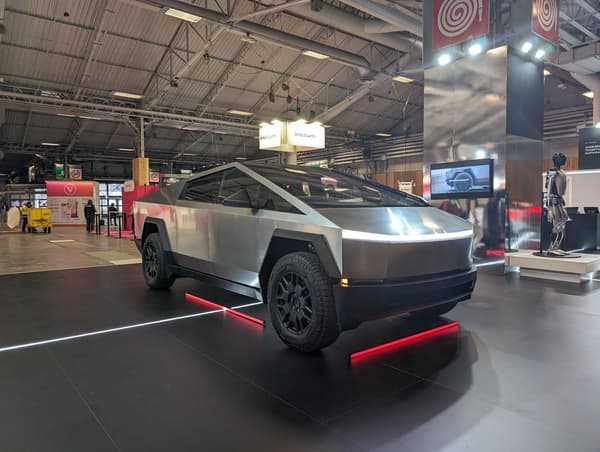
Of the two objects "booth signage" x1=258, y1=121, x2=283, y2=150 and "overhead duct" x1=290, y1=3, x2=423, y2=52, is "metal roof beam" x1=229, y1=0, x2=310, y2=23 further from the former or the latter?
"booth signage" x1=258, y1=121, x2=283, y2=150

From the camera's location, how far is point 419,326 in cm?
323

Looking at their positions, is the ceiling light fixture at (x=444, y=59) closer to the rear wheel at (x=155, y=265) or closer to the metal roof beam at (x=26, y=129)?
the rear wheel at (x=155, y=265)

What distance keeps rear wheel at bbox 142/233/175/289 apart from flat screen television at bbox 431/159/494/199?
4.74 m

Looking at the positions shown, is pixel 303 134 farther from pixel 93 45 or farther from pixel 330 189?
pixel 330 189

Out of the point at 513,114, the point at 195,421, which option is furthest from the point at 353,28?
the point at 195,421

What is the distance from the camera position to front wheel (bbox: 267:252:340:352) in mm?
2475

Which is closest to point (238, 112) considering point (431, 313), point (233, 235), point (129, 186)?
point (129, 186)

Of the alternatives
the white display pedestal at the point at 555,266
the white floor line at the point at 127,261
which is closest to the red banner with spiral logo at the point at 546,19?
the white display pedestal at the point at 555,266

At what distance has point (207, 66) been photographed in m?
15.0

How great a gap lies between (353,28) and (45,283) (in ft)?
33.5

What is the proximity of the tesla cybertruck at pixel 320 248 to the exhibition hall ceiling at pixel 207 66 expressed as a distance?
6890 millimetres

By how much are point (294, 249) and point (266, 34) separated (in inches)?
390

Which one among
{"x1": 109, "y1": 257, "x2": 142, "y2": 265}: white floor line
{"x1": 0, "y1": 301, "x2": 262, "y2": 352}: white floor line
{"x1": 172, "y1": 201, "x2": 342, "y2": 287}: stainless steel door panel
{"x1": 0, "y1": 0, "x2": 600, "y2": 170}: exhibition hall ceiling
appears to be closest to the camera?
{"x1": 172, "y1": 201, "x2": 342, "y2": 287}: stainless steel door panel

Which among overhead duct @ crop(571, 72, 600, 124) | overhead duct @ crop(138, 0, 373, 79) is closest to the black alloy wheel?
overhead duct @ crop(138, 0, 373, 79)
